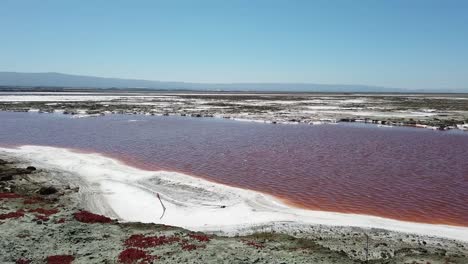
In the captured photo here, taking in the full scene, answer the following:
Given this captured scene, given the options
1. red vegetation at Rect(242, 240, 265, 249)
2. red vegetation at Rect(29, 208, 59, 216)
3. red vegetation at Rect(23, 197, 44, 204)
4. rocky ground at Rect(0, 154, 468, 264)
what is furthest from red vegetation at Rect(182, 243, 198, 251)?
red vegetation at Rect(23, 197, 44, 204)

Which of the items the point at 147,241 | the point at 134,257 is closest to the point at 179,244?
the point at 147,241

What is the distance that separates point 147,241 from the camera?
1534 cm

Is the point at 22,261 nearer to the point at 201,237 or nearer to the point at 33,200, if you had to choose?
the point at 201,237

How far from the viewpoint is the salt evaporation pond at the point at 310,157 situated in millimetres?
22078

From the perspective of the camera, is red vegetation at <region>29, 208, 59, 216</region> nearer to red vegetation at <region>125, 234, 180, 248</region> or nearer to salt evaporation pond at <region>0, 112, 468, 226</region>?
red vegetation at <region>125, 234, 180, 248</region>

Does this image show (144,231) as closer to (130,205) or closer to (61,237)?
(61,237)

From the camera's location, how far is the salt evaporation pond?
2208cm

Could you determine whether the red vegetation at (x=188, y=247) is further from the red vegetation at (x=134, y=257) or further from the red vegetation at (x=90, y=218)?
the red vegetation at (x=90, y=218)

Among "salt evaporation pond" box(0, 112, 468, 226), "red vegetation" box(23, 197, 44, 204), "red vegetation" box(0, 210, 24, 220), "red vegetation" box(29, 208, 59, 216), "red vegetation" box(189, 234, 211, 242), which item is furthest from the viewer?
"salt evaporation pond" box(0, 112, 468, 226)

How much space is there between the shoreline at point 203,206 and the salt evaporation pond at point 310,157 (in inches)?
57.3

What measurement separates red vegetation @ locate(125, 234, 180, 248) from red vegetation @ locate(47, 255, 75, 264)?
1971mm

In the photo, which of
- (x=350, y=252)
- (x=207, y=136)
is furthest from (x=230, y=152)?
A: (x=350, y=252)

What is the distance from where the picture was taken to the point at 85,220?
1761cm

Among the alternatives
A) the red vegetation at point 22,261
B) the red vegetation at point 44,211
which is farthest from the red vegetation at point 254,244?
the red vegetation at point 44,211
